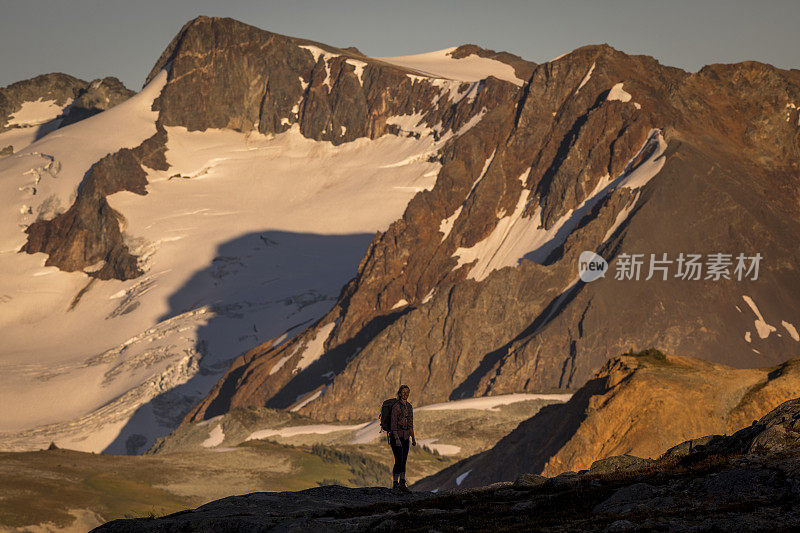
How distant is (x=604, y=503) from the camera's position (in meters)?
30.0

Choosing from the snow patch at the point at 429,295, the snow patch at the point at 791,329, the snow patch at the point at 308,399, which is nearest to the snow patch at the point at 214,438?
the snow patch at the point at 308,399

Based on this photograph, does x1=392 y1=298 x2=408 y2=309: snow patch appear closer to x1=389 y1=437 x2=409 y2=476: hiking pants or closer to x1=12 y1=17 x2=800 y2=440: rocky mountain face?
x1=12 y1=17 x2=800 y2=440: rocky mountain face

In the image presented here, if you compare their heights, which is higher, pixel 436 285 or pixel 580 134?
pixel 580 134

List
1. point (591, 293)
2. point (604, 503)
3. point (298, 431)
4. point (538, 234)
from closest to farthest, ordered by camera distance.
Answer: point (604, 503) → point (298, 431) → point (591, 293) → point (538, 234)

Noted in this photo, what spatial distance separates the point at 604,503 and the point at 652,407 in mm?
30919

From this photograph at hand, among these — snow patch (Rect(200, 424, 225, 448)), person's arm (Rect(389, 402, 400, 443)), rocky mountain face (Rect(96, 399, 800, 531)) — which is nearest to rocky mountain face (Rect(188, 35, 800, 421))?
snow patch (Rect(200, 424, 225, 448))

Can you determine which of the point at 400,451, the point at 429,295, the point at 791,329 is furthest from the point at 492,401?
the point at 400,451

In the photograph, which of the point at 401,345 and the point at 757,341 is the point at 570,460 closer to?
the point at 757,341

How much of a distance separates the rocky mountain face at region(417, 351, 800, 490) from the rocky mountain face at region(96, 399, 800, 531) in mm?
19471

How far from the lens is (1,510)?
68.6 meters

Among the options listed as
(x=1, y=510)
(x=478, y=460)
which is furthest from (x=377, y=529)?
(x=478, y=460)

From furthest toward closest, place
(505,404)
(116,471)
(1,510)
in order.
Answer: (505,404), (116,471), (1,510)

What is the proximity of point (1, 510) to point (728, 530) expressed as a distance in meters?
53.3

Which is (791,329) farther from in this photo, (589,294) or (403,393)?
(403,393)
